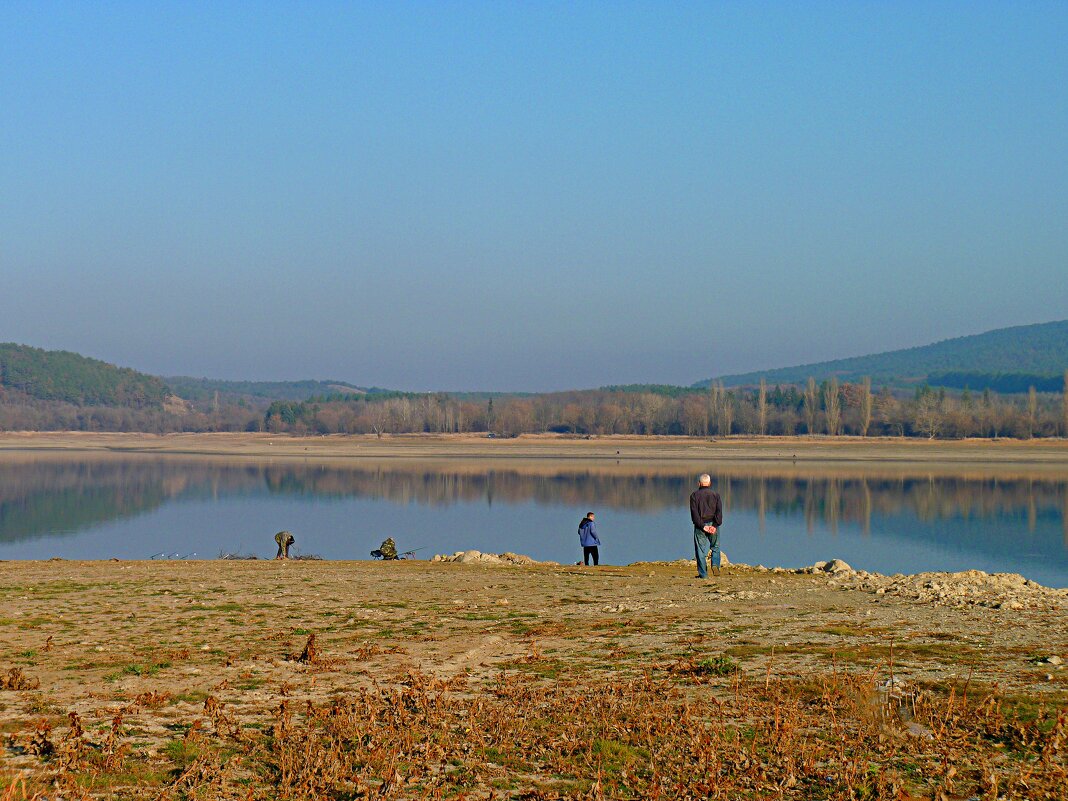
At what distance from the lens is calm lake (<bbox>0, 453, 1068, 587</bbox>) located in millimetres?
28719

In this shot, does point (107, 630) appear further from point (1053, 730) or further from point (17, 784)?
point (1053, 730)

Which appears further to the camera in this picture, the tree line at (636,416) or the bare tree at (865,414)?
the bare tree at (865,414)

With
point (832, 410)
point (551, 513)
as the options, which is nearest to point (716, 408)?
point (832, 410)

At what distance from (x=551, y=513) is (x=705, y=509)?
2368 centimetres

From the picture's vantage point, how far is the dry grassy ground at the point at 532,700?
5.73 metres

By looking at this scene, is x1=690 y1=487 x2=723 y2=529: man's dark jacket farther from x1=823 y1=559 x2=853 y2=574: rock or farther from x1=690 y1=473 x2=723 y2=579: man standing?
x1=823 y1=559 x2=853 y2=574: rock

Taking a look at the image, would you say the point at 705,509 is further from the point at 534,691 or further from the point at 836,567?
the point at 534,691

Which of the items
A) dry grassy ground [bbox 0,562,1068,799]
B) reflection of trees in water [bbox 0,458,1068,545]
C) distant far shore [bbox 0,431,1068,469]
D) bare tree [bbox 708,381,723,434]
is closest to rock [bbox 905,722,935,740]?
dry grassy ground [bbox 0,562,1068,799]

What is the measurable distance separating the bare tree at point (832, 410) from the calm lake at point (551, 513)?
57063mm

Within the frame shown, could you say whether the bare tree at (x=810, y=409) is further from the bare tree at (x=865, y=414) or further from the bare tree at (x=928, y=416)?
the bare tree at (x=928, y=416)

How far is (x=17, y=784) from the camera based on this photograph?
5.50 m

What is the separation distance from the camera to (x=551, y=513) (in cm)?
3991

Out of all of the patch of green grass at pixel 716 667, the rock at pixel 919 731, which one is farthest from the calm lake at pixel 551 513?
the rock at pixel 919 731

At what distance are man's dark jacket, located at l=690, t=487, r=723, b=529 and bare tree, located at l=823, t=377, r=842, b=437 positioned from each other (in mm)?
109346
